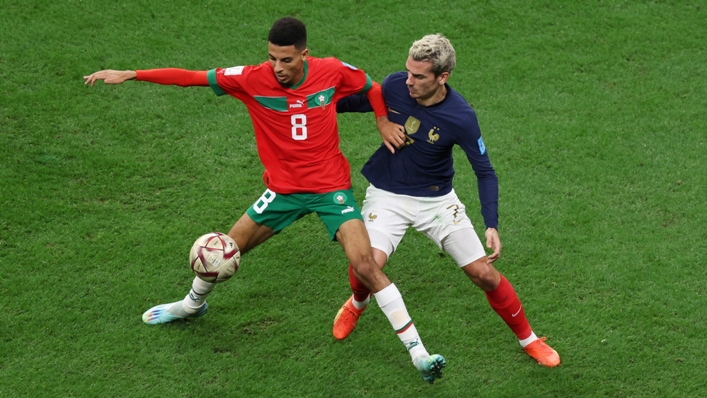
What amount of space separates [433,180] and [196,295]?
6.48 ft

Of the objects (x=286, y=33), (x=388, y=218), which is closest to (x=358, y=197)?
(x=388, y=218)

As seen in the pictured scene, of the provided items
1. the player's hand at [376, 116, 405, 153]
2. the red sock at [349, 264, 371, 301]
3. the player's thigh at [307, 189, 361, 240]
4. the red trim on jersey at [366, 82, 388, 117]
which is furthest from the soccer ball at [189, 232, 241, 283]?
the red trim on jersey at [366, 82, 388, 117]

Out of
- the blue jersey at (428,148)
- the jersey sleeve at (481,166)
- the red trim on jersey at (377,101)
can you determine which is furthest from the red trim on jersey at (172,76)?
the jersey sleeve at (481,166)

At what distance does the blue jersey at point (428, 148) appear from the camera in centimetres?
594

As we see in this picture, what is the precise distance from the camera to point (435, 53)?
573 cm

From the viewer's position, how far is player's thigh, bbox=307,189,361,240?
6.03 meters

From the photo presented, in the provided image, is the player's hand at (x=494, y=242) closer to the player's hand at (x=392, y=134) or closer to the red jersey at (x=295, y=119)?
the player's hand at (x=392, y=134)

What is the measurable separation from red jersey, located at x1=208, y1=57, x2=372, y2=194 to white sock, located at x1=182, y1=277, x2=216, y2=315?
0.87 metres

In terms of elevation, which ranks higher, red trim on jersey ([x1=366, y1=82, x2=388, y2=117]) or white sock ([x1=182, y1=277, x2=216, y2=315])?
red trim on jersey ([x1=366, y1=82, x2=388, y2=117])

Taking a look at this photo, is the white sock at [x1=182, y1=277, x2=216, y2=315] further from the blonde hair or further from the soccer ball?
the blonde hair

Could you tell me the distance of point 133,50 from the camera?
946 cm

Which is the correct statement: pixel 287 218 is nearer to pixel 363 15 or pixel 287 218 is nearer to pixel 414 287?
pixel 414 287

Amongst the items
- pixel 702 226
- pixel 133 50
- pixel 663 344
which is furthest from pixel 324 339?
pixel 133 50

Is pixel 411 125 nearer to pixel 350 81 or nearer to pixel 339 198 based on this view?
pixel 350 81
